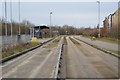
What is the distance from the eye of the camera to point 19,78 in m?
13.1

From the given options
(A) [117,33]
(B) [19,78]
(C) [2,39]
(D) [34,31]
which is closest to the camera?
(B) [19,78]

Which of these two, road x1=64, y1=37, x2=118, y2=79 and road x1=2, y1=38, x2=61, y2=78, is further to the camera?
road x1=2, y1=38, x2=61, y2=78

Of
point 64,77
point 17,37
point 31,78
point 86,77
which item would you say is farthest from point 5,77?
point 17,37

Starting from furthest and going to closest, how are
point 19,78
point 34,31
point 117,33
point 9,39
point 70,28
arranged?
point 70,28 < point 34,31 < point 117,33 < point 9,39 < point 19,78

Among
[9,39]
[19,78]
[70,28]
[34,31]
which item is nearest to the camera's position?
[19,78]

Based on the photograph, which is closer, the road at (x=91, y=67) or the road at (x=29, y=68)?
the road at (x=91, y=67)

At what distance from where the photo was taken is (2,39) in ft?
131

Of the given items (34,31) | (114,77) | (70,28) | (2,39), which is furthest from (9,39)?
(70,28)

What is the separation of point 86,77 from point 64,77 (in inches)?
36.7

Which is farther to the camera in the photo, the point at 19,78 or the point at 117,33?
the point at 117,33

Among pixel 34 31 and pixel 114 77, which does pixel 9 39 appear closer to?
pixel 114 77

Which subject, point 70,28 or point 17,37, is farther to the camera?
point 70,28

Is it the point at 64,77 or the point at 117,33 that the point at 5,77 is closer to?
the point at 64,77

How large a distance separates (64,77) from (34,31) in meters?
65.3
